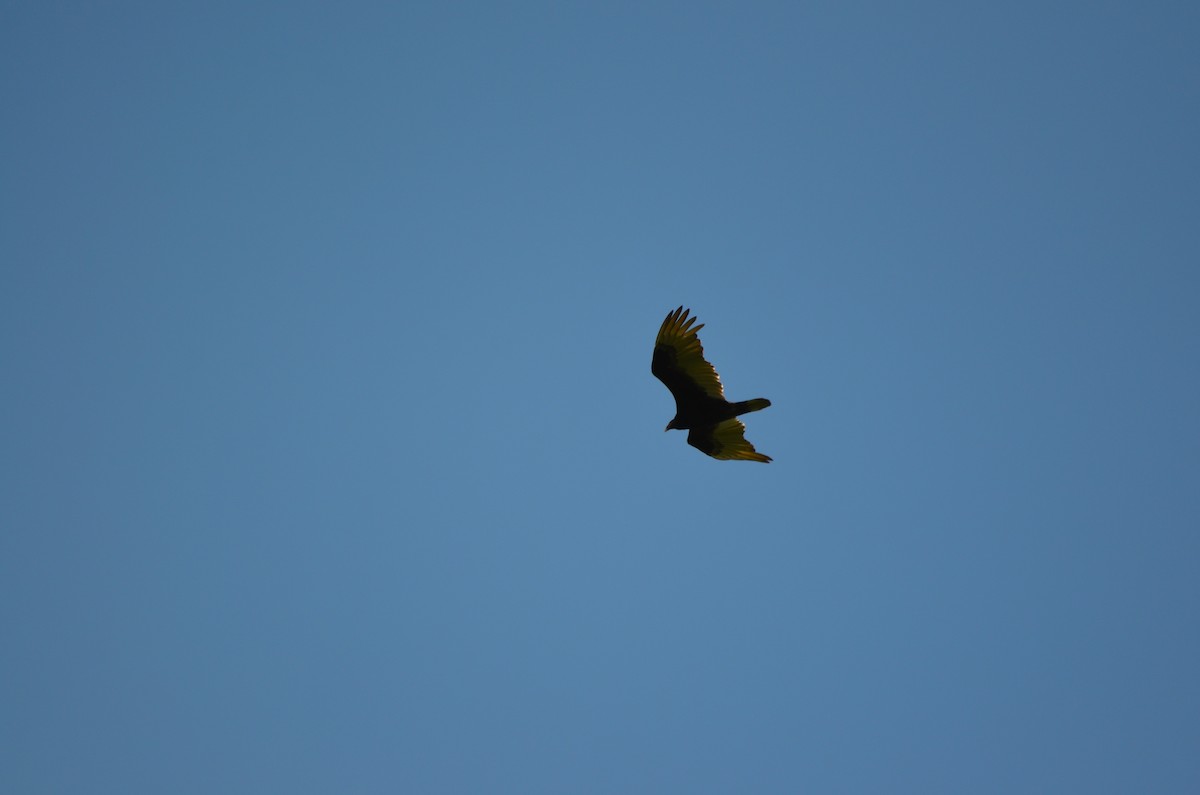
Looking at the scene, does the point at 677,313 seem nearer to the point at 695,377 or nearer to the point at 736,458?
the point at 695,377

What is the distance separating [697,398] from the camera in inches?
719

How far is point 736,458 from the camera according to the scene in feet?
61.0

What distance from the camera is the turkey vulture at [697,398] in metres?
17.7

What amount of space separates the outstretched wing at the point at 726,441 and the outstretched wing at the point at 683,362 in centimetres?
Answer: 78

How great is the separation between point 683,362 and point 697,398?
2.67 ft

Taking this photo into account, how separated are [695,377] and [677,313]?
1258mm

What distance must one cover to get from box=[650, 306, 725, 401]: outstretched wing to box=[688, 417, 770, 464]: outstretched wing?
30.9 inches

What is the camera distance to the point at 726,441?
18703 millimetres

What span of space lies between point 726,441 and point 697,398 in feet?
3.60

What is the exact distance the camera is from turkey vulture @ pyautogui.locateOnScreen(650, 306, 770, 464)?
698 inches

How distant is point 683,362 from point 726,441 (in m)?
1.90

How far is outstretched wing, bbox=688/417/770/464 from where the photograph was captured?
18.6 m

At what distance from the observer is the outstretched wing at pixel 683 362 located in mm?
17688

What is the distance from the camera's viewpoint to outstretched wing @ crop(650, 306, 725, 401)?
1769cm
